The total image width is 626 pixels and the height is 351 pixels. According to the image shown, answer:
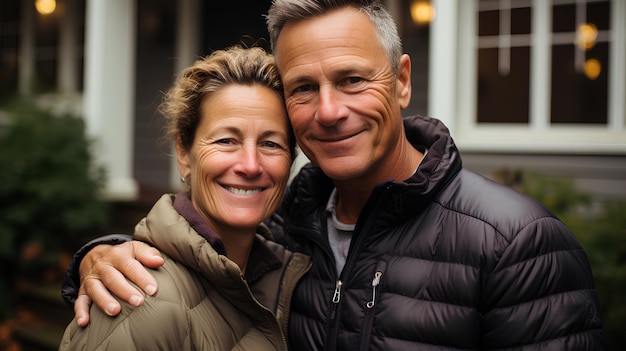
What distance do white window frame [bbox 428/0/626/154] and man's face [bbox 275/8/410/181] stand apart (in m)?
3.42

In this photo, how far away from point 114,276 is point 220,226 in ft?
1.51

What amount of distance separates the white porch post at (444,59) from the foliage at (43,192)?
374 cm

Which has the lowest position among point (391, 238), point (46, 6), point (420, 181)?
point (391, 238)

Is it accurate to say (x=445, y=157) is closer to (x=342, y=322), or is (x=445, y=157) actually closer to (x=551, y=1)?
(x=342, y=322)

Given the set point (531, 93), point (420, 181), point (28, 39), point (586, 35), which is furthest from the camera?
point (28, 39)

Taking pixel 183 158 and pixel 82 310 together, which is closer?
pixel 82 310

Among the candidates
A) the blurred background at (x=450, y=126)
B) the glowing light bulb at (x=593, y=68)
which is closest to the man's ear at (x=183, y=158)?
the blurred background at (x=450, y=126)

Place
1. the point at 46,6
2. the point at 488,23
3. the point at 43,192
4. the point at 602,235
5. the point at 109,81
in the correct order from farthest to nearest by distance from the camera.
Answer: the point at 46,6 < the point at 109,81 < the point at 488,23 < the point at 43,192 < the point at 602,235

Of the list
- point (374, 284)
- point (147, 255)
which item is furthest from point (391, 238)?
point (147, 255)

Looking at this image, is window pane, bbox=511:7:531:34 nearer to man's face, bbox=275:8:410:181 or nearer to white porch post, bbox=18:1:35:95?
man's face, bbox=275:8:410:181

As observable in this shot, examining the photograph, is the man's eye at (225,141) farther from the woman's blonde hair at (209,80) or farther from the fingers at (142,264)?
the fingers at (142,264)

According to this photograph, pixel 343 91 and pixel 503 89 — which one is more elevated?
pixel 503 89

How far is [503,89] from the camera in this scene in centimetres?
652

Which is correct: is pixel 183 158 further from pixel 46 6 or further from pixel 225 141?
pixel 46 6
